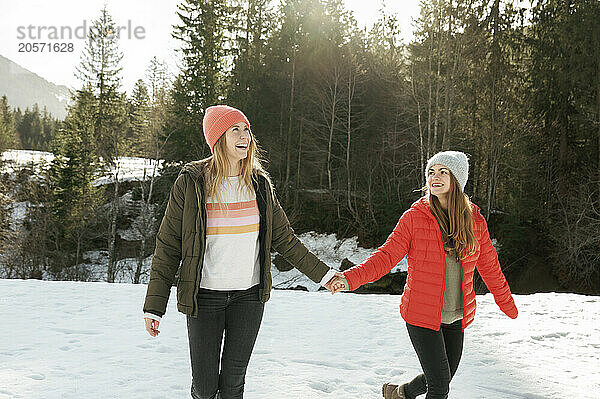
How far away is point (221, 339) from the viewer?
2.61m

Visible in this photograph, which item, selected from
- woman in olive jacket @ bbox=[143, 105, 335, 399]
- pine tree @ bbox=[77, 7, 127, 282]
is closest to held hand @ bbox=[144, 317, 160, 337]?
woman in olive jacket @ bbox=[143, 105, 335, 399]

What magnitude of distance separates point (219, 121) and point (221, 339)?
3.82 ft

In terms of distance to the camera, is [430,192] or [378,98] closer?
[430,192]

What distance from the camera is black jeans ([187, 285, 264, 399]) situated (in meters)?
2.57

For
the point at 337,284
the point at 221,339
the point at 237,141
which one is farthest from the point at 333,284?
the point at 237,141

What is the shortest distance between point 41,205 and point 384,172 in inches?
671

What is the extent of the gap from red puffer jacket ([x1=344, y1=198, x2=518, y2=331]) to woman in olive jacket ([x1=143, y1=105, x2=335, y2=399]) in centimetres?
77

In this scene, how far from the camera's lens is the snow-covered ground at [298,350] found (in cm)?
396

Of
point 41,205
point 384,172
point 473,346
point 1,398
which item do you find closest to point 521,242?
point 384,172

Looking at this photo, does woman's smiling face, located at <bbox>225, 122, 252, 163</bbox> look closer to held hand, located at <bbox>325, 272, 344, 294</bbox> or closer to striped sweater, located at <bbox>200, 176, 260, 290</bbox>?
striped sweater, located at <bbox>200, 176, 260, 290</bbox>

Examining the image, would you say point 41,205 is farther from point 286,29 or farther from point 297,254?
point 297,254

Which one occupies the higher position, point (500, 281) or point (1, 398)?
point (500, 281)

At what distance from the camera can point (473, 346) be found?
531 cm

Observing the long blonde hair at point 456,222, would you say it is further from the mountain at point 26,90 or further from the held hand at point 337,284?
the mountain at point 26,90
